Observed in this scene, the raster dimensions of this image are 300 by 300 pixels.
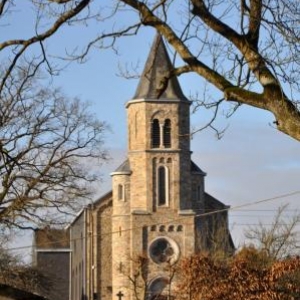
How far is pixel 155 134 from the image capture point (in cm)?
8369

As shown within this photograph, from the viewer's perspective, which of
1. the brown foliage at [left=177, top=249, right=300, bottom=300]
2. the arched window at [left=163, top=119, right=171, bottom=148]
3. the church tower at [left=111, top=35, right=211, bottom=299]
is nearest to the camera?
the brown foliage at [left=177, top=249, right=300, bottom=300]

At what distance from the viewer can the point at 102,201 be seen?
86812 mm

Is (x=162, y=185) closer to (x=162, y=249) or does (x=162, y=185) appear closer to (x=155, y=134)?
(x=155, y=134)

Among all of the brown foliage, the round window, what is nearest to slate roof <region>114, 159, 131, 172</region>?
the round window

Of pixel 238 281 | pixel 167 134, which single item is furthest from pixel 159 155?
pixel 238 281

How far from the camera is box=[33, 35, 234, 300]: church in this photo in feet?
266

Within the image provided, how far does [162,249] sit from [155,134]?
912cm

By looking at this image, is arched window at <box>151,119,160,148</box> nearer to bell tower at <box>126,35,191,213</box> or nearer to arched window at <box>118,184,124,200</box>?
bell tower at <box>126,35,191,213</box>

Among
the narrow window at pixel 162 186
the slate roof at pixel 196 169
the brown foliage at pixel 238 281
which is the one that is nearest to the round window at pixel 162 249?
the narrow window at pixel 162 186

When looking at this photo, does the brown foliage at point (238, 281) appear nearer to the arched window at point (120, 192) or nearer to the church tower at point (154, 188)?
the church tower at point (154, 188)

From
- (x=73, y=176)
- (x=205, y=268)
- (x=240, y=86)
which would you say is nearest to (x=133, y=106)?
(x=205, y=268)

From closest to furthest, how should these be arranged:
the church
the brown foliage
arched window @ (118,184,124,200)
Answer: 1. the brown foliage
2. the church
3. arched window @ (118,184,124,200)

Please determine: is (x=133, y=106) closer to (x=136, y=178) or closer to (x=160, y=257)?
(x=136, y=178)

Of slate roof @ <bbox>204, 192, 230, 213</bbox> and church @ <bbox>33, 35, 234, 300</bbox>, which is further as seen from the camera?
slate roof @ <bbox>204, 192, 230, 213</bbox>
